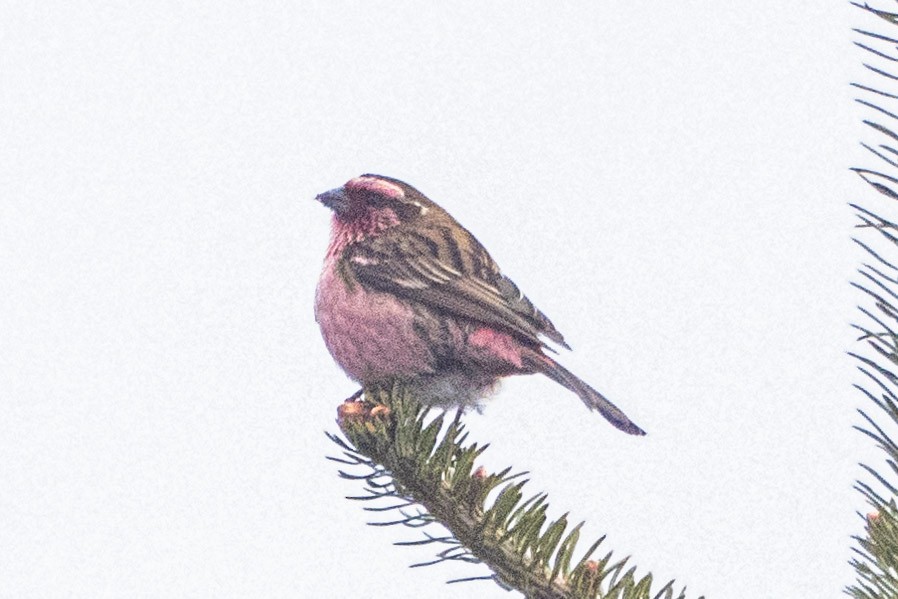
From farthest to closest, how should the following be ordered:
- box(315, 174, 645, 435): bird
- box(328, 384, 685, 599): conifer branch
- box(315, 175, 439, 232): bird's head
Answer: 1. box(315, 175, 439, 232): bird's head
2. box(315, 174, 645, 435): bird
3. box(328, 384, 685, 599): conifer branch

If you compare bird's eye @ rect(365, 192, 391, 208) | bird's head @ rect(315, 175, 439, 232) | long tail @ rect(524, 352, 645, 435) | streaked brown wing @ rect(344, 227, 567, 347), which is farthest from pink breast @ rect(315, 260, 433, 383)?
bird's eye @ rect(365, 192, 391, 208)

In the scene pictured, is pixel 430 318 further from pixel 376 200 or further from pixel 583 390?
pixel 376 200

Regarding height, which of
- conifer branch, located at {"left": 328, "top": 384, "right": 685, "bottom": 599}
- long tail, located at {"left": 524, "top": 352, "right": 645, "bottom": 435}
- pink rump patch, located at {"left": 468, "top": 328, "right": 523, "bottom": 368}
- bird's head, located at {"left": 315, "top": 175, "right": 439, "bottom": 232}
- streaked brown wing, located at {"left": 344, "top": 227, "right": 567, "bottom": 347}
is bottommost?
conifer branch, located at {"left": 328, "top": 384, "right": 685, "bottom": 599}

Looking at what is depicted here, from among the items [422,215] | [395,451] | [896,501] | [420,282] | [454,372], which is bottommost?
[896,501]

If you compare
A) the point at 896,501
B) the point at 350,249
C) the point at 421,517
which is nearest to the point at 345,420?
the point at 421,517

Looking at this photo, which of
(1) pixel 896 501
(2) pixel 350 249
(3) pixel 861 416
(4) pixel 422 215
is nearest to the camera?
(3) pixel 861 416

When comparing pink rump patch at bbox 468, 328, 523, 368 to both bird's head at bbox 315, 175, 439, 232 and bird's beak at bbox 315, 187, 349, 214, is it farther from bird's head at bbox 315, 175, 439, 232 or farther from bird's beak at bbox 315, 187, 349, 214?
bird's beak at bbox 315, 187, 349, 214

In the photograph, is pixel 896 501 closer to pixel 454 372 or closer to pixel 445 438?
pixel 445 438
